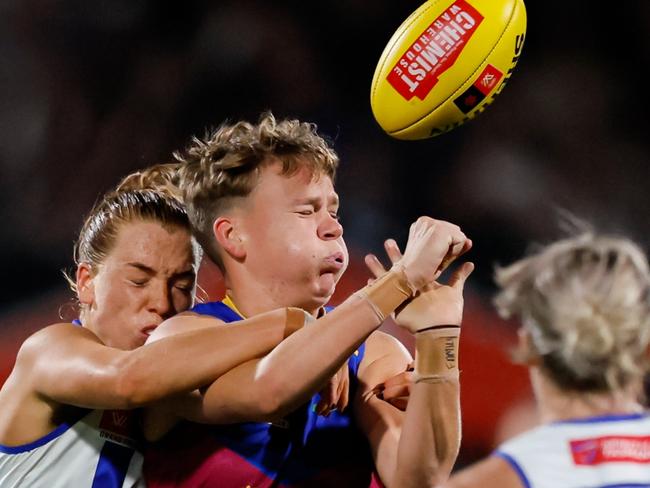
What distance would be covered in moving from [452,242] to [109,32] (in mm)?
3849

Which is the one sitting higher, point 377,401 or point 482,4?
point 482,4

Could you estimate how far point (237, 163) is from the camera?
8.25 ft

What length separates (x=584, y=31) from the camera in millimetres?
5477

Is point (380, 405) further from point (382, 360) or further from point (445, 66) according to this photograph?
point (445, 66)

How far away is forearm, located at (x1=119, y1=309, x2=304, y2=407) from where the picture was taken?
6.97 feet

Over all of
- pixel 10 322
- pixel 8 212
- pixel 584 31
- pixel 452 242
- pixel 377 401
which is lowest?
pixel 377 401

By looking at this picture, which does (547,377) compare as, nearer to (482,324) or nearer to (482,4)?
(482,4)

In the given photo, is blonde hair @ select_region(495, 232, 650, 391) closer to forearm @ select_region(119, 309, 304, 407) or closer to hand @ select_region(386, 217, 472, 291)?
Result: hand @ select_region(386, 217, 472, 291)

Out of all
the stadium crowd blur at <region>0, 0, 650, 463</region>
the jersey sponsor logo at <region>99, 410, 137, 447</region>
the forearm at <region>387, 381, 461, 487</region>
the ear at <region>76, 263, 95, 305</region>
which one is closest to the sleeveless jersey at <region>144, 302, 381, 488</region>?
the jersey sponsor logo at <region>99, 410, 137, 447</region>

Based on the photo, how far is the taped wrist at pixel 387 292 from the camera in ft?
6.83

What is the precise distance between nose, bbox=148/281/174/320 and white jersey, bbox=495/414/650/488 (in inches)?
51.2

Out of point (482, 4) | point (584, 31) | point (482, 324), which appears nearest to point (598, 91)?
point (584, 31)

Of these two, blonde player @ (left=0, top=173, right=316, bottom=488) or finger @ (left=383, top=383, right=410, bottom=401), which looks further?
finger @ (left=383, top=383, right=410, bottom=401)

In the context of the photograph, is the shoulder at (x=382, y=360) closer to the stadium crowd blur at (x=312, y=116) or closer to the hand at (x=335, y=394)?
the hand at (x=335, y=394)
